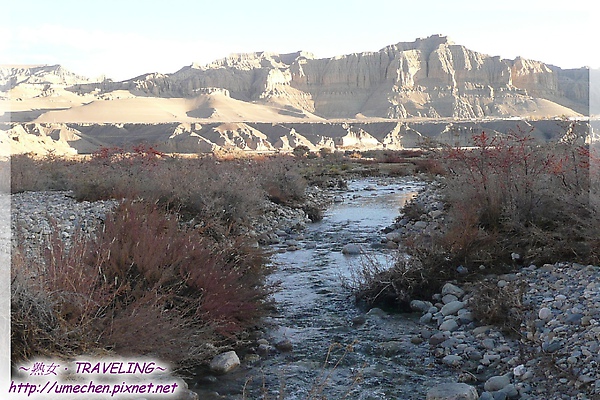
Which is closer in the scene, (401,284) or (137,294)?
(137,294)

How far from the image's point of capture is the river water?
504cm

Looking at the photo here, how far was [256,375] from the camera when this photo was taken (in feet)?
17.5

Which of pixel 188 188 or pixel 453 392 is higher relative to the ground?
pixel 188 188

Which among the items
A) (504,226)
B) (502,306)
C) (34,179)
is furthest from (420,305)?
(34,179)

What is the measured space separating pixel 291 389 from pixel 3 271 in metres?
2.61

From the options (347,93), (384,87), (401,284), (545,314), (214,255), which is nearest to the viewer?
(545,314)

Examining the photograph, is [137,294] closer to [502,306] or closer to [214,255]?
[214,255]

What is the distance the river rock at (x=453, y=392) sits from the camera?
4660 millimetres

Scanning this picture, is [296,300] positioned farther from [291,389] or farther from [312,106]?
[312,106]

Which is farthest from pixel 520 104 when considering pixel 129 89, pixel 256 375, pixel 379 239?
pixel 256 375

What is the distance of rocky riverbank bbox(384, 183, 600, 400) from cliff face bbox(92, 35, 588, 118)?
343 feet

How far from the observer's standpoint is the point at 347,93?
125188 mm

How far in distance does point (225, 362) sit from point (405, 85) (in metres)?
121

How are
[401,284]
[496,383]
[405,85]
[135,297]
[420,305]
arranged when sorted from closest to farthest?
[496,383]
[135,297]
[420,305]
[401,284]
[405,85]
